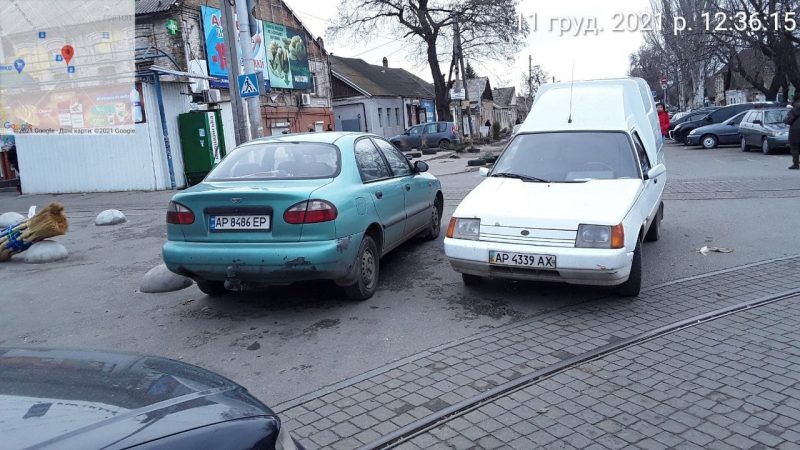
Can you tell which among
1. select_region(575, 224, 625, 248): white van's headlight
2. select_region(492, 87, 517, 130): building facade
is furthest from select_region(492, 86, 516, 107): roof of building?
select_region(575, 224, 625, 248): white van's headlight

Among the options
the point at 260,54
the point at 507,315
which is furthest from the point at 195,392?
the point at 260,54

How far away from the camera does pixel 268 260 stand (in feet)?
16.5

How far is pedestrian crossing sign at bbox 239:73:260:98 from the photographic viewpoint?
10531 mm

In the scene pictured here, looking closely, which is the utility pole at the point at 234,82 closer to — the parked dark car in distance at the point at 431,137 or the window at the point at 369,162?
the window at the point at 369,162

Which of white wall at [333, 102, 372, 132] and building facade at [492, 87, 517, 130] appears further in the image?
building facade at [492, 87, 517, 130]

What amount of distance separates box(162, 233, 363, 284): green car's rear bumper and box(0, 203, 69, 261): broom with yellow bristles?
3.78 m

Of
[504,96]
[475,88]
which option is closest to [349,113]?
[475,88]

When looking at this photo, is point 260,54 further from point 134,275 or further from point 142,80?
point 134,275

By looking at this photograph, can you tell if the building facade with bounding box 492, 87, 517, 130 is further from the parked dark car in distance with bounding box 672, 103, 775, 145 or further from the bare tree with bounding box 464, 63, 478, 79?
the parked dark car in distance with bounding box 672, 103, 775, 145

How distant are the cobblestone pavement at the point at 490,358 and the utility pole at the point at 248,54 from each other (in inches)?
291

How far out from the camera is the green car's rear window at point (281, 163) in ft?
18.7

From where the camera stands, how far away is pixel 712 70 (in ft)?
169

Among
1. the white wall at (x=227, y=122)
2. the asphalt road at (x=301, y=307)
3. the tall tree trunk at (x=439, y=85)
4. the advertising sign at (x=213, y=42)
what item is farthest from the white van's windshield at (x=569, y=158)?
the tall tree trunk at (x=439, y=85)

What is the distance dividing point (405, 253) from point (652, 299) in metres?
3.24
